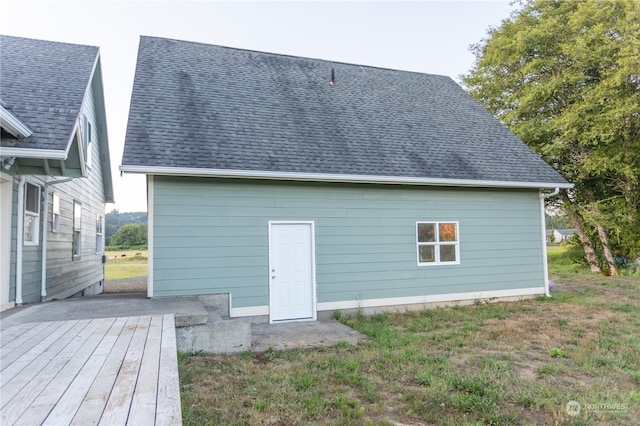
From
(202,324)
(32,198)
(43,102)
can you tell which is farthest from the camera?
(32,198)

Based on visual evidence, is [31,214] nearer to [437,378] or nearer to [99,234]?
[437,378]

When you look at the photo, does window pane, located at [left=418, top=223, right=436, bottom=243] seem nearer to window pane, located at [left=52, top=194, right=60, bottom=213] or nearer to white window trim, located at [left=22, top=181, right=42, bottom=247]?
white window trim, located at [left=22, top=181, right=42, bottom=247]

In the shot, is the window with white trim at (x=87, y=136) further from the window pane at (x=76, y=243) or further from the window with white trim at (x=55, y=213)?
the window pane at (x=76, y=243)

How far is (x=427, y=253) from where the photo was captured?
843 cm

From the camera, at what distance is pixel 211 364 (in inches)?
183

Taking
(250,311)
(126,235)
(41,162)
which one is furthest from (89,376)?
(126,235)

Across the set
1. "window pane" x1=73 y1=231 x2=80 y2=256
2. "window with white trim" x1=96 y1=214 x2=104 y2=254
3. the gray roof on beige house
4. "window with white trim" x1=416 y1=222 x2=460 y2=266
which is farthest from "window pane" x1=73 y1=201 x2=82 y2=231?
"window with white trim" x1=416 y1=222 x2=460 y2=266

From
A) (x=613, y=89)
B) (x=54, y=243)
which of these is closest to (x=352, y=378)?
(x=54, y=243)

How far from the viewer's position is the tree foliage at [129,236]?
43.8m

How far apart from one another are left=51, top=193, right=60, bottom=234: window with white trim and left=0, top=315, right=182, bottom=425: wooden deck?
4.09m

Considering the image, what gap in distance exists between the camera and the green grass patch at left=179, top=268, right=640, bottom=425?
11.1 feet

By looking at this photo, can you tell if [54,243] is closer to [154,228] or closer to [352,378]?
[154,228]

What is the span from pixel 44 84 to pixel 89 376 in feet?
18.1

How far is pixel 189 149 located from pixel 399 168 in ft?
13.6
